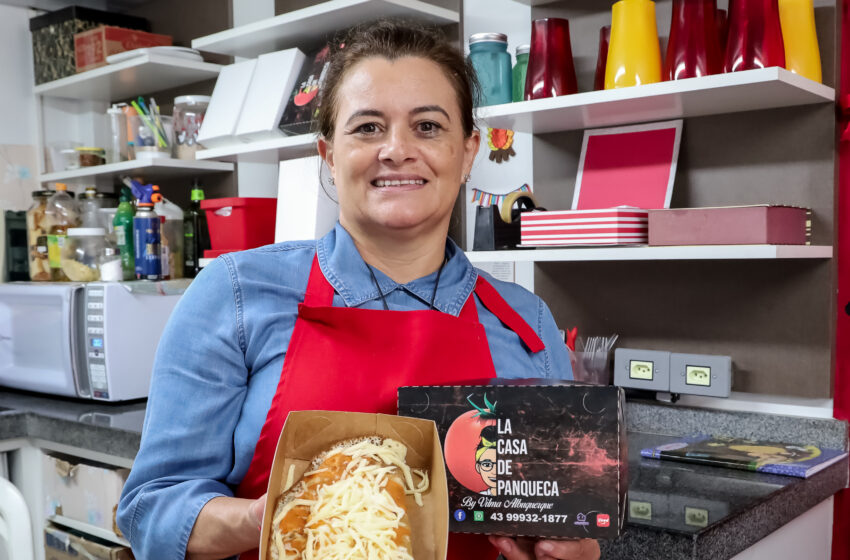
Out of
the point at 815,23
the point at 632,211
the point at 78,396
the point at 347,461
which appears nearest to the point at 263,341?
the point at 347,461

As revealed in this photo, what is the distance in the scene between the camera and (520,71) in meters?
2.10

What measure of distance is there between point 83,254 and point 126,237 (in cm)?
21

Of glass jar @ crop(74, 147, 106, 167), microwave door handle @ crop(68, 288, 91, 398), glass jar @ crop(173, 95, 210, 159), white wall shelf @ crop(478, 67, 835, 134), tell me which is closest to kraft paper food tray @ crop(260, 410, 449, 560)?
white wall shelf @ crop(478, 67, 835, 134)

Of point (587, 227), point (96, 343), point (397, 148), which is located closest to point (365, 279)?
point (397, 148)

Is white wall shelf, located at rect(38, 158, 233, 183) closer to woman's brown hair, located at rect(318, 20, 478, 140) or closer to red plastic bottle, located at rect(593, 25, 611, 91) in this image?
red plastic bottle, located at rect(593, 25, 611, 91)

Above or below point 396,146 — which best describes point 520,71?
above

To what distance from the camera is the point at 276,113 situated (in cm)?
243

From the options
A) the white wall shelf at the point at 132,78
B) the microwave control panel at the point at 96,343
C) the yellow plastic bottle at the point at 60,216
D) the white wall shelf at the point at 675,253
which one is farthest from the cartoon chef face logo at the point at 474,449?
the yellow plastic bottle at the point at 60,216

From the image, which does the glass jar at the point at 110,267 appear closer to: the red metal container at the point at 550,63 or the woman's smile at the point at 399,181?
the red metal container at the point at 550,63

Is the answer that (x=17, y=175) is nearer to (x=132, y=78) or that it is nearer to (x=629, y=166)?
(x=132, y=78)

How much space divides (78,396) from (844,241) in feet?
7.17

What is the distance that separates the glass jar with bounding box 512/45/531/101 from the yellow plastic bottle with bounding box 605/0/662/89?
30 centimetres

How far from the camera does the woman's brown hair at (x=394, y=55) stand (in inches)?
45.2

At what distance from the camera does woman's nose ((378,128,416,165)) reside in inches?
42.1
